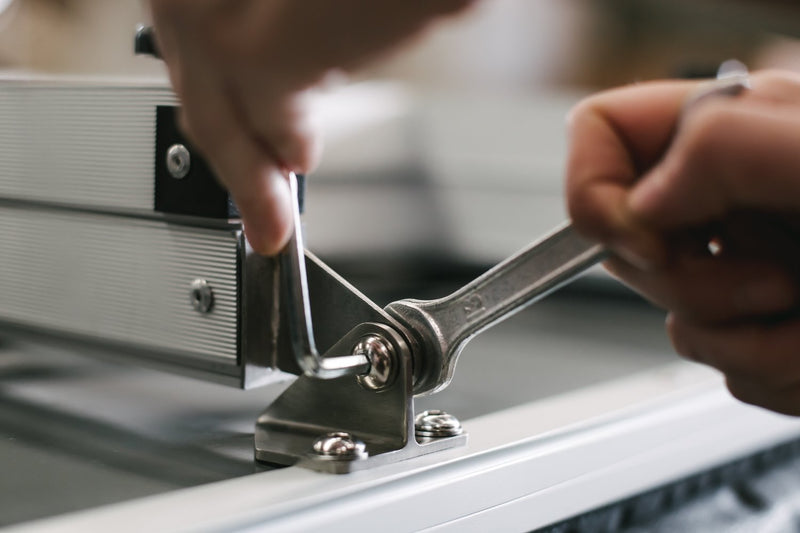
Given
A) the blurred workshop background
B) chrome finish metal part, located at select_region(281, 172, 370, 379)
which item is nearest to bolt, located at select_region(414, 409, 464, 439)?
chrome finish metal part, located at select_region(281, 172, 370, 379)

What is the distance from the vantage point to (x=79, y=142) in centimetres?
63

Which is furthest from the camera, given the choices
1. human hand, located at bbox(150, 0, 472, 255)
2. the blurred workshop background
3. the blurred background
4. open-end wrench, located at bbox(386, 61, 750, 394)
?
the blurred workshop background

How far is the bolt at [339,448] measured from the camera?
476 millimetres

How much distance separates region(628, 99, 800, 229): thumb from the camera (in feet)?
0.88

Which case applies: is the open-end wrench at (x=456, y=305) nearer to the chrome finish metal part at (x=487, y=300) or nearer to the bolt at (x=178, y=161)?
the chrome finish metal part at (x=487, y=300)

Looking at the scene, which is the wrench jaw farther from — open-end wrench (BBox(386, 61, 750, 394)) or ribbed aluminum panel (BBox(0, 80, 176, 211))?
ribbed aluminum panel (BBox(0, 80, 176, 211))

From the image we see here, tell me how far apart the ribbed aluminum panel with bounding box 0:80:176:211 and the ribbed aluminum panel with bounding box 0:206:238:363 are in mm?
17

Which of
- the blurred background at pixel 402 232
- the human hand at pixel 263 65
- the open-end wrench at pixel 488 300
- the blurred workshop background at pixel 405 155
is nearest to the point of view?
the human hand at pixel 263 65

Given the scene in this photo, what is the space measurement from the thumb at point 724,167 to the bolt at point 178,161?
1.14ft

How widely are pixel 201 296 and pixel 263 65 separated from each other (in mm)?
299

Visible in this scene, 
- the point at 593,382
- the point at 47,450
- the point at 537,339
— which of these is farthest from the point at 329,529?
the point at 537,339

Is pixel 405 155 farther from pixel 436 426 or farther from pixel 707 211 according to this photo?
pixel 707 211

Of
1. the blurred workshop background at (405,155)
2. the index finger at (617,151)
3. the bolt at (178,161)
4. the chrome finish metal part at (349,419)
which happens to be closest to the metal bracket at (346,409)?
the chrome finish metal part at (349,419)

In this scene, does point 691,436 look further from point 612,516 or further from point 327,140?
point 327,140
